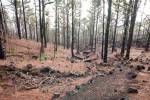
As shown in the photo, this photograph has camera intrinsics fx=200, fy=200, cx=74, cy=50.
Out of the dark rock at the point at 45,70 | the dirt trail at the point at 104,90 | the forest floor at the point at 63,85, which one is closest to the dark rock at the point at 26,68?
the forest floor at the point at 63,85

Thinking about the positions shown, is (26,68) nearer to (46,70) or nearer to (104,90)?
(46,70)

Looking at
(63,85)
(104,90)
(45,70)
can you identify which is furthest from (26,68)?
(104,90)

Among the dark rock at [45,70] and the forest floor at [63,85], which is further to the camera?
the dark rock at [45,70]

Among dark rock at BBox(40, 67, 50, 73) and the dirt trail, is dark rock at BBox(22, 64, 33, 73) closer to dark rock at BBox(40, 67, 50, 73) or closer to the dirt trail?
dark rock at BBox(40, 67, 50, 73)

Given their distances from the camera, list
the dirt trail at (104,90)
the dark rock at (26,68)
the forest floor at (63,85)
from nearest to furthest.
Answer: the dirt trail at (104,90) < the forest floor at (63,85) < the dark rock at (26,68)

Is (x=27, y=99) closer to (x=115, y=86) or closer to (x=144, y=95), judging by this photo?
(x=115, y=86)

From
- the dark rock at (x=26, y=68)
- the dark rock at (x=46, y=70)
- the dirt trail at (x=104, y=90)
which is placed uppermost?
the dark rock at (x=26, y=68)

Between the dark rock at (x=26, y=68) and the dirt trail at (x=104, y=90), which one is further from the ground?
the dark rock at (x=26, y=68)

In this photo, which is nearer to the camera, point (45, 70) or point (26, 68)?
→ point (26, 68)

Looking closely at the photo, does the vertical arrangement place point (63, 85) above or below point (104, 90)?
below

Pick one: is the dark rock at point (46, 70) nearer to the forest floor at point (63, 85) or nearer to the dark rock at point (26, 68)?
the forest floor at point (63, 85)

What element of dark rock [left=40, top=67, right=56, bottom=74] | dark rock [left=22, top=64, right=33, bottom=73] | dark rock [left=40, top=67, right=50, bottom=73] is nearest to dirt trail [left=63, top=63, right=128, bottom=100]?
dark rock [left=40, top=67, right=56, bottom=74]

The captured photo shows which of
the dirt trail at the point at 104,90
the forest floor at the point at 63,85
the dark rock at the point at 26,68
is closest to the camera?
the dirt trail at the point at 104,90

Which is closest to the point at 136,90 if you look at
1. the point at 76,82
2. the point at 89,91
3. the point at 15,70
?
the point at 89,91
